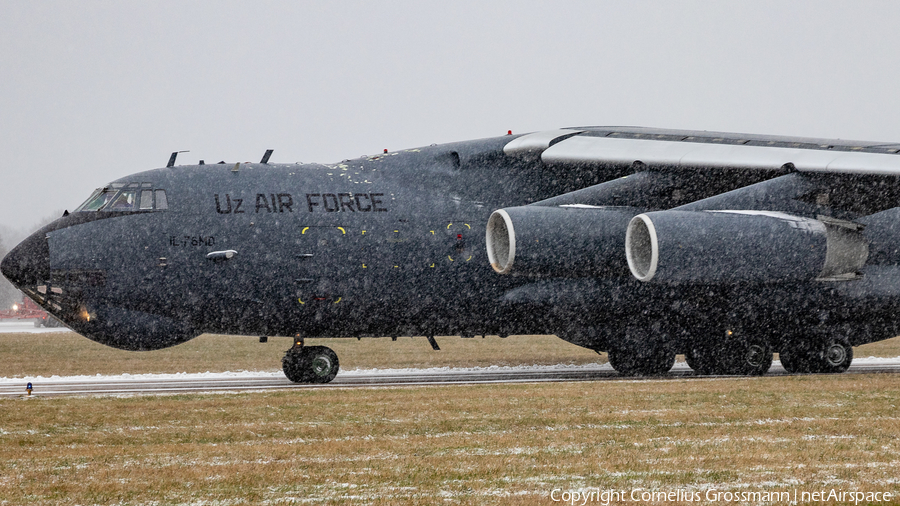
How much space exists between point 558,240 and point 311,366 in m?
4.45

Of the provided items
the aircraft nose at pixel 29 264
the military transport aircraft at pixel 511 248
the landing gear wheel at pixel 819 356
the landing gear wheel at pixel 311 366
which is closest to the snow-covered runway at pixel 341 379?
the landing gear wheel at pixel 311 366

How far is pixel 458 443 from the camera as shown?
8344mm

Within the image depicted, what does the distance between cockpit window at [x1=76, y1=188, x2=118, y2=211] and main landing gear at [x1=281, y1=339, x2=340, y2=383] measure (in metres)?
3.60

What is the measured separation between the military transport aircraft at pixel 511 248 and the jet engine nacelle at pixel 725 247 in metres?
0.03

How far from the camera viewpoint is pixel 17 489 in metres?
6.44

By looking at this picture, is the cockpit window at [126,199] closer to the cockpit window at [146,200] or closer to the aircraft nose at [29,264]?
the cockpit window at [146,200]

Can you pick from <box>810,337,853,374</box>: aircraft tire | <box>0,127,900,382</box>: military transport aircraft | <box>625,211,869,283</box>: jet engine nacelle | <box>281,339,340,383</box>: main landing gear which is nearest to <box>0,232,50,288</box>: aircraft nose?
<box>0,127,900,382</box>: military transport aircraft

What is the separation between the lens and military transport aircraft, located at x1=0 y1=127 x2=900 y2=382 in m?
14.1

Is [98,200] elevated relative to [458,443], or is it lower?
elevated

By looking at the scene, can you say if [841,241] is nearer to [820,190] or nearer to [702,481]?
[820,190]

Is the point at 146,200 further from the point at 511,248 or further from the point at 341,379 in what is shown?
the point at 511,248

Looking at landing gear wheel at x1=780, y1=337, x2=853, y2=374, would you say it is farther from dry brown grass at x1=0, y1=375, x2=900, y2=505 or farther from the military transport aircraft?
dry brown grass at x1=0, y1=375, x2=900, y2=505

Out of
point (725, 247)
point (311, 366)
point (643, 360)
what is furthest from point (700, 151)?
point (311, 366)

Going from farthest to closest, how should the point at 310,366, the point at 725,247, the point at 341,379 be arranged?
the point at 341,379, the point at 310,366, the point at 725,247
